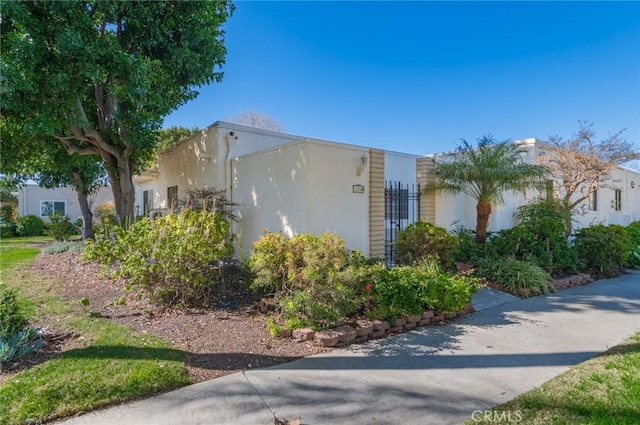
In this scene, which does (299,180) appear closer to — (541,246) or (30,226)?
(541,246)

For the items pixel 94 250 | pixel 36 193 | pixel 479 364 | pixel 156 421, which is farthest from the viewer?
pixel 36 193

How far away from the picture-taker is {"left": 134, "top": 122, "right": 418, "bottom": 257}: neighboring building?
24.1 ft

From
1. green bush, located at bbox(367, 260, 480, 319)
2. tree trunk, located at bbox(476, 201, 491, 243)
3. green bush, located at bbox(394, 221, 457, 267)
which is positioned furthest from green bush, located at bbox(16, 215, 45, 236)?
tree trunk, located at bbox(476, 201, 491, 243)

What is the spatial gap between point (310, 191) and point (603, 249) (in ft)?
27.8

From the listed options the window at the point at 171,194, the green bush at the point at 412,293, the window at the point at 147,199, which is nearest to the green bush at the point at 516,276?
the green bush at the point at 412,293

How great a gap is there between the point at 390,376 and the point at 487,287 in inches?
190

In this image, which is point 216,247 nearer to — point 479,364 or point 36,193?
point 479,364

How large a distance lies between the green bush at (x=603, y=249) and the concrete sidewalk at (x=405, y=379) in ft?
14.8

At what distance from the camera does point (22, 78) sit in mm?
5895

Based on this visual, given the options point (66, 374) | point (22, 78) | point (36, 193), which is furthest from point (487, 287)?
point (36, 193)

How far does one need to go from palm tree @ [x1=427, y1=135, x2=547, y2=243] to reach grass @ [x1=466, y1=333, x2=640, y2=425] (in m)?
5.61

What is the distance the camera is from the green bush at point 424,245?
7.67m

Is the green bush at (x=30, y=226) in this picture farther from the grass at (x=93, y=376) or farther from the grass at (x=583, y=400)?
the grass at (x=583, y=400)

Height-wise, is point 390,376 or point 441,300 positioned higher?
point 441,300
